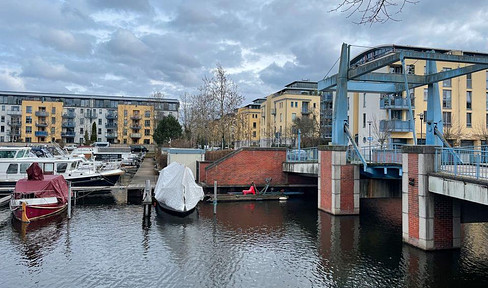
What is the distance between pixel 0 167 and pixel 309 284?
2824 centimetres

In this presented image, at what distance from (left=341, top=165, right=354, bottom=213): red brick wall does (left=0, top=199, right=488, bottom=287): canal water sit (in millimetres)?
702

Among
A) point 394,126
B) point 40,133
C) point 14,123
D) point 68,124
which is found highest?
point 68,124

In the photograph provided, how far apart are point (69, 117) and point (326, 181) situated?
87.5 meters

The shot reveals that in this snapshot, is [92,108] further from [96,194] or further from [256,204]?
[256,204]

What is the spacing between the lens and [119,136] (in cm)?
9088

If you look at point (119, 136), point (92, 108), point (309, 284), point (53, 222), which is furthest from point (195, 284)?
point (92, 108)

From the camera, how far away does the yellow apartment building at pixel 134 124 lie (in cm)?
9138

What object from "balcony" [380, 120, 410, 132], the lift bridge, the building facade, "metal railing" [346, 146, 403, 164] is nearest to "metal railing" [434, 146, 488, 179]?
the lift bridge

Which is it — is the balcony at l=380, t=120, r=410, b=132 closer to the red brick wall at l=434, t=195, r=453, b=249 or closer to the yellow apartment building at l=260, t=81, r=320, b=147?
the yellow apartment building at l=260, t=81, r=320, b=147

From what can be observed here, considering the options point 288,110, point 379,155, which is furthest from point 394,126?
point 288,110

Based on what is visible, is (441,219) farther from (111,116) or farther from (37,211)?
(111,116)

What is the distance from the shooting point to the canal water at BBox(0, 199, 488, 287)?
13.0 m

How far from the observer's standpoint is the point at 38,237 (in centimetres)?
1822

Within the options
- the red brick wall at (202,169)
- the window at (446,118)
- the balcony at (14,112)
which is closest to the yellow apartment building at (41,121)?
the balcony at (14,112)
